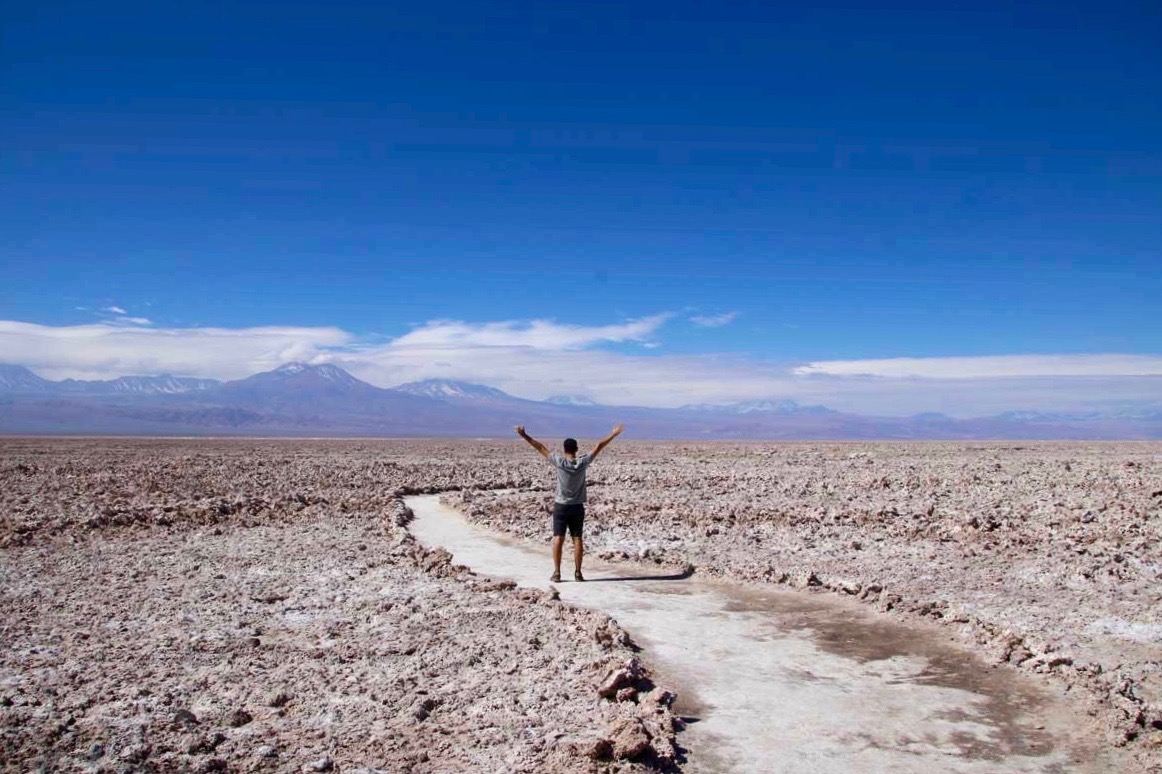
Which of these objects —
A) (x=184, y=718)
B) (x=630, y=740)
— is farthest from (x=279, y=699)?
A: (x=630, y=740)

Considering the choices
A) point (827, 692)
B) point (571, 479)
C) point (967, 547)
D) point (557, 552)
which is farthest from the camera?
point (967, 547)

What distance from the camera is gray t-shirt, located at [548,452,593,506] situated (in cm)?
1210

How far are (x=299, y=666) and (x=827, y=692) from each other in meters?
4.81

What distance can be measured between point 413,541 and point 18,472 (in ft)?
75.5

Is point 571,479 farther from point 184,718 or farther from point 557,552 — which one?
point 184,718

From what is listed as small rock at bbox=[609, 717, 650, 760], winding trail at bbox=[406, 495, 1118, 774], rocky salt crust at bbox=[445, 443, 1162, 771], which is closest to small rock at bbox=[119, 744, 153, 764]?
small rock at bbox=[609, 717, 650, 760]

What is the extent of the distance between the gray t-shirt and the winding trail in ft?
4.13

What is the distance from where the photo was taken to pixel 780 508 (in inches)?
830

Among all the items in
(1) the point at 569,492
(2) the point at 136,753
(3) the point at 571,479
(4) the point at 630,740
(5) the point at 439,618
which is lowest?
(2) the point at 136,753

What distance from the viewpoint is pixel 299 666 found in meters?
8.10

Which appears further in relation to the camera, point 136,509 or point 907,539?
point 136,509

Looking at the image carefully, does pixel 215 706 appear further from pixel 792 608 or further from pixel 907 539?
pixel 907 539

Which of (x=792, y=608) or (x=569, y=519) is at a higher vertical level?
(x=569, y=519)

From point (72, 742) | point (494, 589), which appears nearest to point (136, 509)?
point (494, 589)
